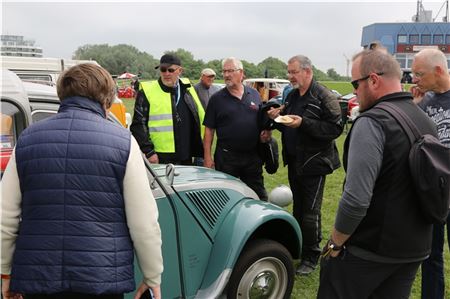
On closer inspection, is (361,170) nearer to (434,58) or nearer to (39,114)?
(434,58)

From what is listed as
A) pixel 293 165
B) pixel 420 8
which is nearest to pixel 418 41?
pixel 420 8

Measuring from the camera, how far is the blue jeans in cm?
317

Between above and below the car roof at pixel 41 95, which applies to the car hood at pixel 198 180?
below

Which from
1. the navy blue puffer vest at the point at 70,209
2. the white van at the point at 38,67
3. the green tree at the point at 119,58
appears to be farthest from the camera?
the green tree at the point at 119,58

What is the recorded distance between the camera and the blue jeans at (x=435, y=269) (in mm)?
3168

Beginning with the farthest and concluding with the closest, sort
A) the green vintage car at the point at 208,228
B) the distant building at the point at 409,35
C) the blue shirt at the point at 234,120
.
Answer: the distant building at the point at 409,35, the blue shirt at the point at 234,120, the green vintage car at the point at 208,228

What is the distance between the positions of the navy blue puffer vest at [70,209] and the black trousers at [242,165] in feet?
8.82

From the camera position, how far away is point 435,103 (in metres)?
3.08

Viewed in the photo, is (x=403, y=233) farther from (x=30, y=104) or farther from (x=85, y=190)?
(x=30, y=104)

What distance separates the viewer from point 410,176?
6.54ft

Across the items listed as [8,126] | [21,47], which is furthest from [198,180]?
[21,47]

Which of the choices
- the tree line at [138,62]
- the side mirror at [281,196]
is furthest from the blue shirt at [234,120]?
the tree line at [138,62]

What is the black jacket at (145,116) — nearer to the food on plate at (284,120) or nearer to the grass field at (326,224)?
the food on plate at (284,120)

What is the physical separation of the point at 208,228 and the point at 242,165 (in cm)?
154
